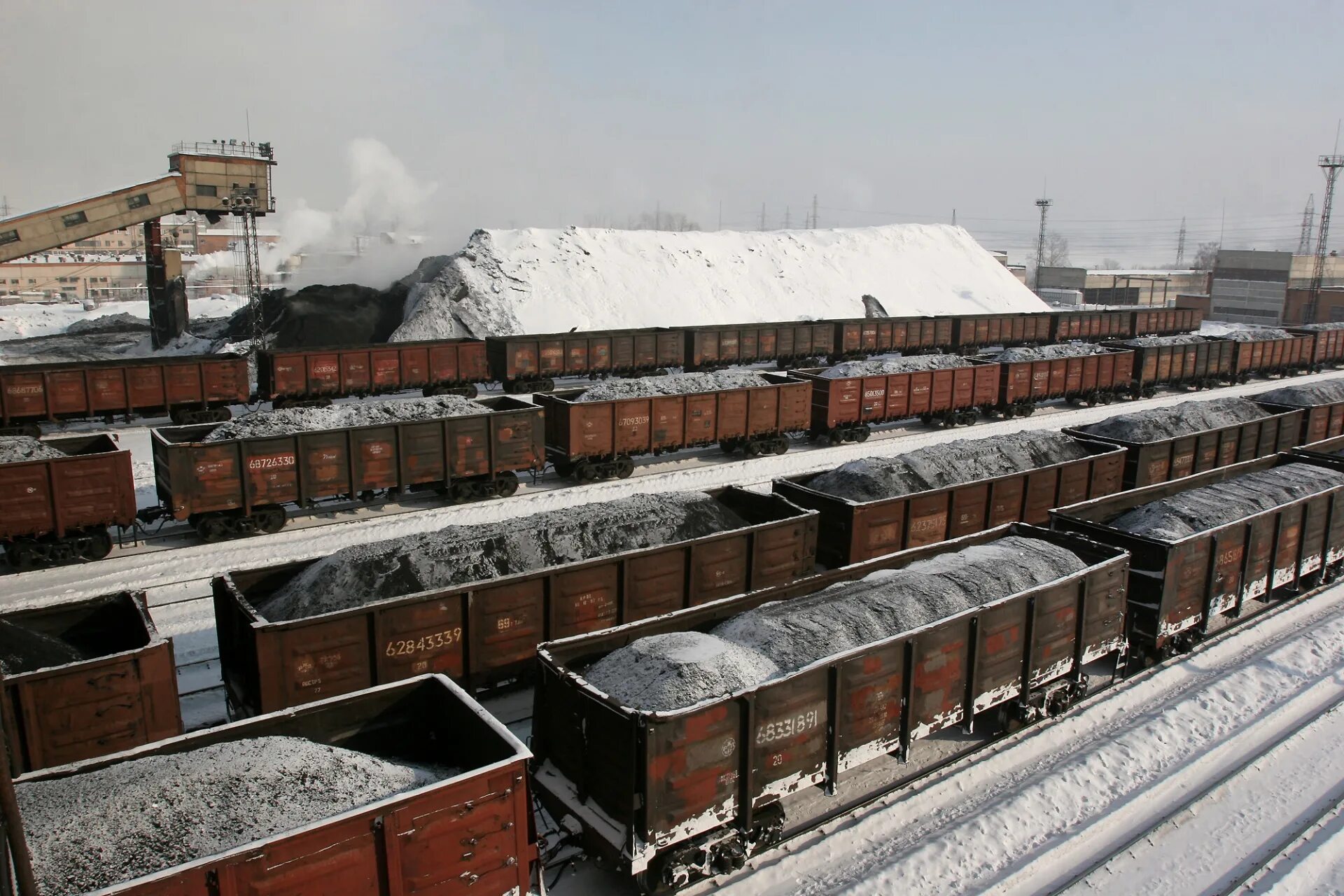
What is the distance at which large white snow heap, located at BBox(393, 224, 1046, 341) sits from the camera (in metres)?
43.1

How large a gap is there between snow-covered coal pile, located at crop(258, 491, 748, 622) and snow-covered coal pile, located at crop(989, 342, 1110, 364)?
20059 mm

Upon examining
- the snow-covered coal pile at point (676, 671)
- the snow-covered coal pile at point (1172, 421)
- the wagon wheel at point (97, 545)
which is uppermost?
the snow-covered coal pile at point (1172, 421)

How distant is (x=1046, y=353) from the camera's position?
103 ft

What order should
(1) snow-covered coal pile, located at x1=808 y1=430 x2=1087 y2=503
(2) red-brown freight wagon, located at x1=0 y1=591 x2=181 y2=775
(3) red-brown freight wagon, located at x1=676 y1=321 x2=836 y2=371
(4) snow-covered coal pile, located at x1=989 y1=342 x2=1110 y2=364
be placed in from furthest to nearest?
(3) red-brown freight wagon, located at x1=676 y1=321 x2=836 y2=371
(4) snow-covered coal pile, located at x1=989 y1=342 x2=1110 y2=364
(1) snow-covered coal pile, located at x1=808 y1=430 x2=1087 y2=503
(2) red-brown freight wagon, located at x1=0 y1=591 x2=181 y2=775

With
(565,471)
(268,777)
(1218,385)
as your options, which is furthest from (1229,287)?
(268,777)

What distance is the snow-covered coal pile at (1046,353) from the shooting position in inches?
1187

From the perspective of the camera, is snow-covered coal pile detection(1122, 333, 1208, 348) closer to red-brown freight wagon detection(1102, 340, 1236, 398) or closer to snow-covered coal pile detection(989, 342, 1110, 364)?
red-brown freight wagon detection(1102, 340, 1236, 398)

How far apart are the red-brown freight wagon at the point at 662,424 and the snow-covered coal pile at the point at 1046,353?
9757 mm

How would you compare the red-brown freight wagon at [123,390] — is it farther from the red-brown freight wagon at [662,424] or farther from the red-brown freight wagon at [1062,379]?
the red-brown freight wagon at [1062,379]

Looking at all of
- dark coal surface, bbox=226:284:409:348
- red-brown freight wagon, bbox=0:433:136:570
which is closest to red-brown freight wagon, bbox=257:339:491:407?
dark coal surface, bbox=226:284:409:348

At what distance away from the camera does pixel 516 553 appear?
455 inches

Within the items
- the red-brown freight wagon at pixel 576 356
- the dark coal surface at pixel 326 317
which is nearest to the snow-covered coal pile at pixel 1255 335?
the red-brown freight wagon at pixel 576 356

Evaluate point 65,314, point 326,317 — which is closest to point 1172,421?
point 326,317

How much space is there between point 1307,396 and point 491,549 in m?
25.2
